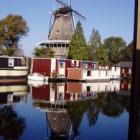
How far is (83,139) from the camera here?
13672 millimetres

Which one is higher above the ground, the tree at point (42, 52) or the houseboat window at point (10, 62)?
the tree at point (42, 52)

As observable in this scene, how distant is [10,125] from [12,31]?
52.1 metres

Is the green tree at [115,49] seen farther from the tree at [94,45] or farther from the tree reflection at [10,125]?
the tree reflection at [10,125]

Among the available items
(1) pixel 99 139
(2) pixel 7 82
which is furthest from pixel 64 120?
(2) pixel 7 82

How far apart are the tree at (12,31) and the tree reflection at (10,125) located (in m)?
45.4

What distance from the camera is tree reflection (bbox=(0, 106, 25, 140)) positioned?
13.8 metres

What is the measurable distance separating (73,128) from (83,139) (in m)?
2.40

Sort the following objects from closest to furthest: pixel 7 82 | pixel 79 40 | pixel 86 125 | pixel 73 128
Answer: pixel 73 128
pixel 86 125
pixel 7 82
pixel 79 40

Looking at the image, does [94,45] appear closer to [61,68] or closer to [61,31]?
[61,31]

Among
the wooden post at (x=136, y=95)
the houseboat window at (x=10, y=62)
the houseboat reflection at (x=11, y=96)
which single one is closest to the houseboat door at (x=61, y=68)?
the houseboat window at (x=10, y=62)

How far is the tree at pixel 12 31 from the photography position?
65.6 m

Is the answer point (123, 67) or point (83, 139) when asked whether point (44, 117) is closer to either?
point (83, 139)

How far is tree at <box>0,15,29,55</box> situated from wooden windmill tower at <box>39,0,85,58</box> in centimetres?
507

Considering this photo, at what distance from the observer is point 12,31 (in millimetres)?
66875
